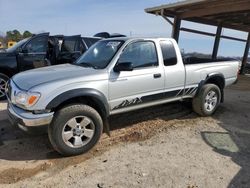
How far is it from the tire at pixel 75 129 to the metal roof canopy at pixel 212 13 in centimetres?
780

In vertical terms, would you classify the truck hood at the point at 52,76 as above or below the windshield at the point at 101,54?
below

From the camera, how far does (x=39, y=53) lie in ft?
27.2

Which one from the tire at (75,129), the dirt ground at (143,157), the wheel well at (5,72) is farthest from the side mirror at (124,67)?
the wheel well at (5,72)

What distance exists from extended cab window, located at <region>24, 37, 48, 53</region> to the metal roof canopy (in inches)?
228

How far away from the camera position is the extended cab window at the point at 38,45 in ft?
27.1

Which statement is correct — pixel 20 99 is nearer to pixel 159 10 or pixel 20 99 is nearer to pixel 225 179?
pixel 225 179

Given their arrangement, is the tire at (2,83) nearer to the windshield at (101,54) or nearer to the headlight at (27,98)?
the windshield at (101,54)

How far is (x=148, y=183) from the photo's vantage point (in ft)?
11.5

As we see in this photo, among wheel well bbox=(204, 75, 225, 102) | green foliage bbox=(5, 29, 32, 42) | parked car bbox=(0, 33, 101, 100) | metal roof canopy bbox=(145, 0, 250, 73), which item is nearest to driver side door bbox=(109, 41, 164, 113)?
wheel well bbox=(204, 75, 225, 102)

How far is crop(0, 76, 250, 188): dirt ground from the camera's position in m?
3.58

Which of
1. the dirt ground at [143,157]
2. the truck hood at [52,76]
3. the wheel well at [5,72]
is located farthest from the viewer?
the wheel well at [5,72]

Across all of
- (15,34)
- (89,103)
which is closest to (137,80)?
(89,103)

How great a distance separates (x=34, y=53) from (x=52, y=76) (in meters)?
4.38

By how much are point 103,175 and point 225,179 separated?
5.29 feet
